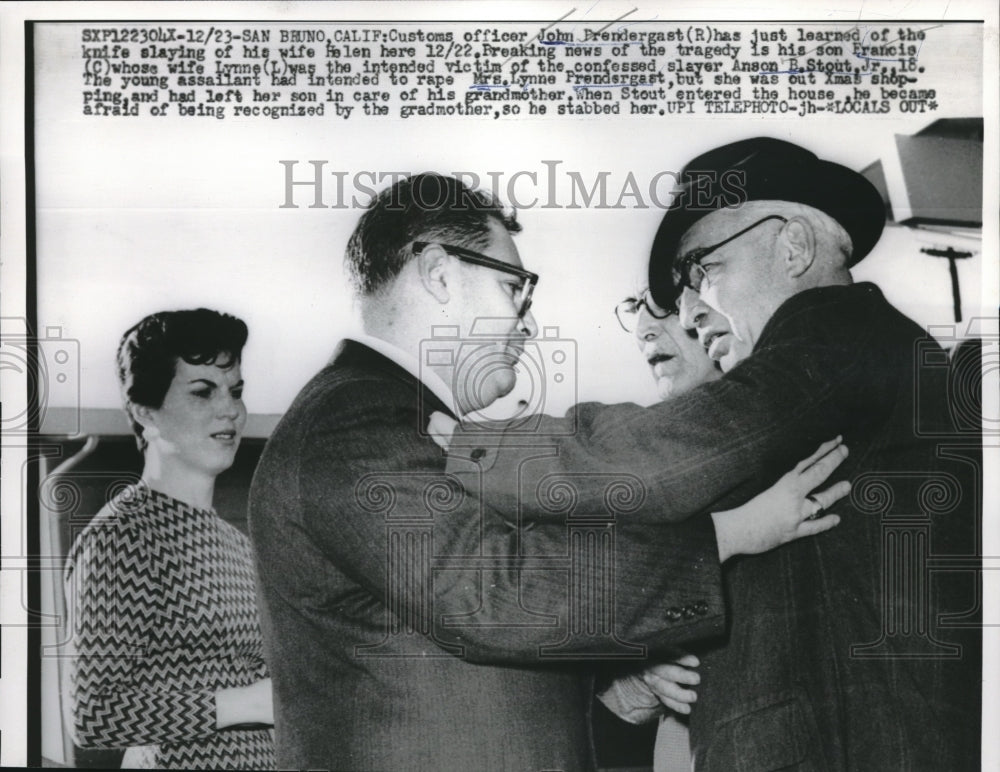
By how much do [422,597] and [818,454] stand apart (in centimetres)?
85

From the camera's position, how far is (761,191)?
2119 millimetres

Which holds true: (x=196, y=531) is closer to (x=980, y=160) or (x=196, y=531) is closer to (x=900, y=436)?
(x=900, y=436)

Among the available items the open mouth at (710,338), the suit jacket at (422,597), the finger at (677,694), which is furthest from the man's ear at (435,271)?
the finger at (677,694)

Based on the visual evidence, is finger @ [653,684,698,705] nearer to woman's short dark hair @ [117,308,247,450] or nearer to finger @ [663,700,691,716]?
finger @ [663,700,691,716]

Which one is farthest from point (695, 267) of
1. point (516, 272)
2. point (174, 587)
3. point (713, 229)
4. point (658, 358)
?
point (174, 587)

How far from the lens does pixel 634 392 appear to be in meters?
2.08

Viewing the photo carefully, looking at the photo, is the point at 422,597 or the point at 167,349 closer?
the point at 422,597

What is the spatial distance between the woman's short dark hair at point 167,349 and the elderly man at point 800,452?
59cm

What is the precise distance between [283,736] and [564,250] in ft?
3.78

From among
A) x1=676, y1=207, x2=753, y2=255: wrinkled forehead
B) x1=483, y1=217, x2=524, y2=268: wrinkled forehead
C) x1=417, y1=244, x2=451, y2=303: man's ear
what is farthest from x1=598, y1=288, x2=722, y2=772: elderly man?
x1=417, y1=244, x2=451, y2=303: man's ear

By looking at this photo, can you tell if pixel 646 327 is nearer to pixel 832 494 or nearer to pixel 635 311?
pixel 635 311

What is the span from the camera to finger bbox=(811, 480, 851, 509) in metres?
2.05

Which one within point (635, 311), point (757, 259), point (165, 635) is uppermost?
point (757, 259)

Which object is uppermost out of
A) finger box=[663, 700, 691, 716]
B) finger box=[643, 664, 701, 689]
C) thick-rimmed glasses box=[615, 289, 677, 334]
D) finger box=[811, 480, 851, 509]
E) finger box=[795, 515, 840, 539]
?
thick-rimmed glasses box=[615, 289, 677, 334]
